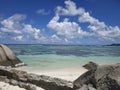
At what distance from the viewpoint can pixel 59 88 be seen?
31.5 ft

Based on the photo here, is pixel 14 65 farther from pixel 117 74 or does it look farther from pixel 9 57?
pixel 117 74

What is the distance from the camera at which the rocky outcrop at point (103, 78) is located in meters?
6.98

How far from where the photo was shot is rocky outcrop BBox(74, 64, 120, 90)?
698 centimetres

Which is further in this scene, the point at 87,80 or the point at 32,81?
the point at 32,81

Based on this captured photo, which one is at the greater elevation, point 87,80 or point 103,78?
point 103,78

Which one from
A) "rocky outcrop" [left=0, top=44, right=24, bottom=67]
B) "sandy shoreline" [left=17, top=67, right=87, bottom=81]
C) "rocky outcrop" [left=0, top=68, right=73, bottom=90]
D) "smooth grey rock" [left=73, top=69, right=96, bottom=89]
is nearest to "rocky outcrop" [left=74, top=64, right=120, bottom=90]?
"smooth grey rock" [left=73, top=69, right=96, bottom=89]

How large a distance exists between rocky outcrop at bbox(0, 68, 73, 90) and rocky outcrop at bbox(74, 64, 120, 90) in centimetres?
153

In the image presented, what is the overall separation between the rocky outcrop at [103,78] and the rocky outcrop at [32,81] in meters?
1.53

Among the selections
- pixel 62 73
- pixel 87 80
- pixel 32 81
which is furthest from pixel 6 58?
pixel 87 80

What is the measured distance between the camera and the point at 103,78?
7.25 m

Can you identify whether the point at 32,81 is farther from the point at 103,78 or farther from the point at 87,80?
the point at 103,78

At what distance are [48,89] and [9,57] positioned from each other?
12.3 m

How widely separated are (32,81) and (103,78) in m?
4.74

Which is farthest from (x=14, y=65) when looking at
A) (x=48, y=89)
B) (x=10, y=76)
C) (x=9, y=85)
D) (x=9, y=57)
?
(x=48, y=89)
